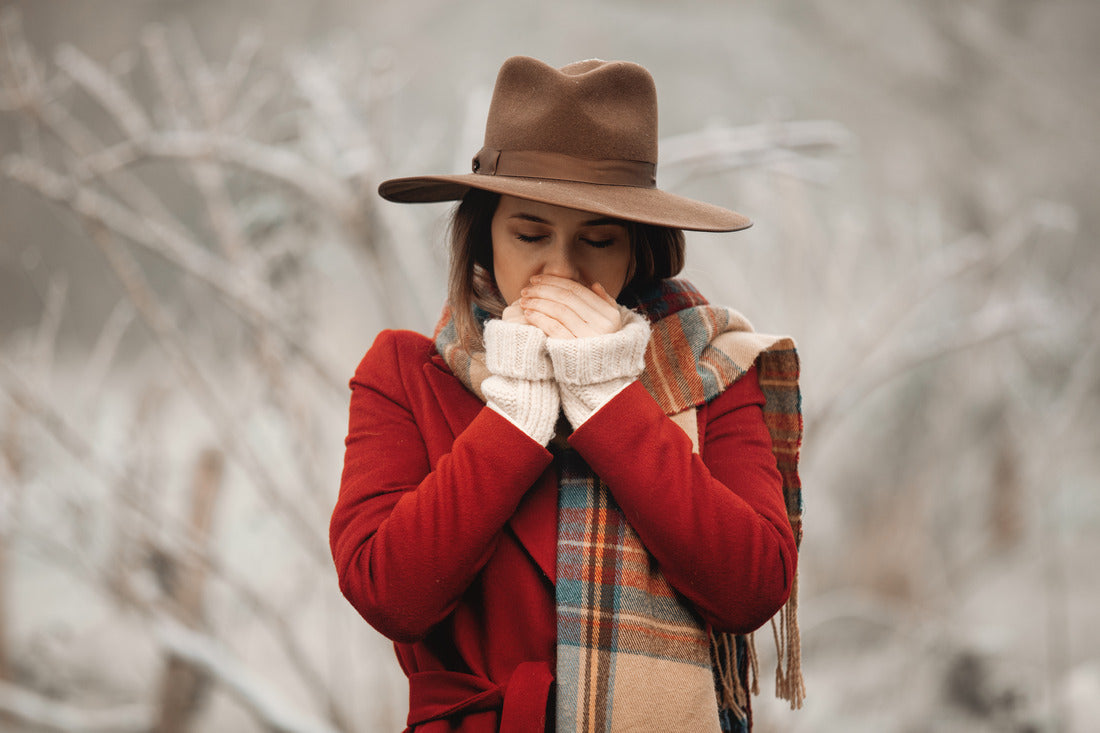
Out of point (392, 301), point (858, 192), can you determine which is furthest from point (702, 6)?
point (392, 301)

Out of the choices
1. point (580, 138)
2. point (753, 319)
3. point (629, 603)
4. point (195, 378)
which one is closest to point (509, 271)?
point (580, 138)

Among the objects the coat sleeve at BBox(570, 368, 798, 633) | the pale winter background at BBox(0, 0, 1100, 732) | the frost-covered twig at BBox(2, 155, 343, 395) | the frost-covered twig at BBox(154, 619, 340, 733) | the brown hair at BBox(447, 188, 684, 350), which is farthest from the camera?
the pale winter background at BBox(0, 0, 1100, 732)

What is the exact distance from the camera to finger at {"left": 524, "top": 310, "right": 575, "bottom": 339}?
37.8 inches

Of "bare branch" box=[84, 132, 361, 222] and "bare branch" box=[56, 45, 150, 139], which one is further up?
"bare branch" box=[56, 45, 150, 139]

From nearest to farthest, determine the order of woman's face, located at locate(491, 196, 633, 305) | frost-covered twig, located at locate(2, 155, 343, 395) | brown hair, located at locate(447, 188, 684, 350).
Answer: woman's face, located at locate(491, 196, 633, 305) < brown hair, located at locate(447, 188, 684, 350) < frost-covered twig, located at locate(2, 155, 343, 395)

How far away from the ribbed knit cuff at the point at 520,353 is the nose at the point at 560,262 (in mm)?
87

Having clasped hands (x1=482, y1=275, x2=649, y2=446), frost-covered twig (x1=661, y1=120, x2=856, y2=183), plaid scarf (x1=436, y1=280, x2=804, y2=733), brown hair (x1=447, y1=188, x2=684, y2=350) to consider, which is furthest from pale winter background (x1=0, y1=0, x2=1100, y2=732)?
clasped hands (x1=482, y1=275, x2=649, y2=446)

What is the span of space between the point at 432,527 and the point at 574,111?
499 mm

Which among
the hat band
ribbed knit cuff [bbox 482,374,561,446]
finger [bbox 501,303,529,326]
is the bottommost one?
ribbed knit cuff [bbox 482,374,561,446]

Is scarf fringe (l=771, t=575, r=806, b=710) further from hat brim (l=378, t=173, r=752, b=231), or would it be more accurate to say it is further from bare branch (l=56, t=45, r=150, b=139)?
bare branch (l=56, t=45, r=150, b=139)

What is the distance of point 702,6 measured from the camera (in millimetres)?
3949

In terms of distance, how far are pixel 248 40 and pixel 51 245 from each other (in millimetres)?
1725

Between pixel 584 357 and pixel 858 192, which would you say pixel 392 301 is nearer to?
pixel 584 357

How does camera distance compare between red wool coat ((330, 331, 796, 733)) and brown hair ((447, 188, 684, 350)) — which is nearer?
red wool coat ((330, 331, 796, 733))
